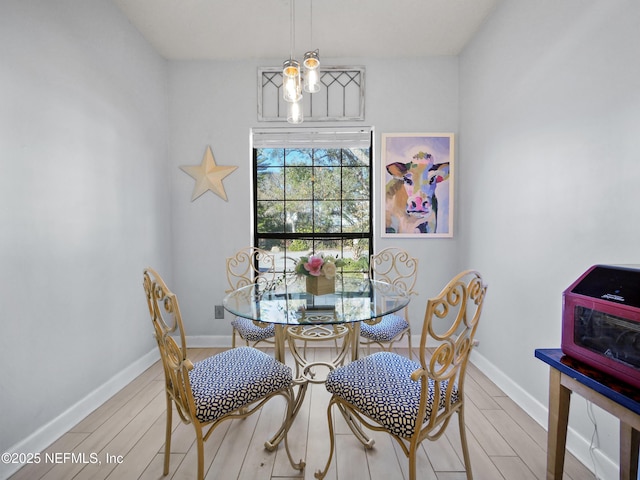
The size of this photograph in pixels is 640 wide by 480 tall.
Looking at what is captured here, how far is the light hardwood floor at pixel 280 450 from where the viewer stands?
1.51 m

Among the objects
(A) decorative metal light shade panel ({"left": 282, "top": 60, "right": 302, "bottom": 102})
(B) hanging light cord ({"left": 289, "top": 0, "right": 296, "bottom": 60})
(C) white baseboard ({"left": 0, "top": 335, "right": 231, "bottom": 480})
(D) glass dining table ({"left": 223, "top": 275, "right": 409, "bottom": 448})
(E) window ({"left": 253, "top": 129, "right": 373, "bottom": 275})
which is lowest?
(C) white baseboard ({"left": 0, "top": 335, "right": 231, "bottom": 480})

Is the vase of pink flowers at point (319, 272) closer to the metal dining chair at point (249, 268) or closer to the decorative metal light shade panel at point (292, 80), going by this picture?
the metal dining chair at point (249, 268)

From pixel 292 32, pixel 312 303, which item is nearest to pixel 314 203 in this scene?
pixel 292 32

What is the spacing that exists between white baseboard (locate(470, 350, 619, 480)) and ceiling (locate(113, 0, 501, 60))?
273cm

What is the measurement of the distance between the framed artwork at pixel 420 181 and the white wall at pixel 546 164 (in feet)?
0.79

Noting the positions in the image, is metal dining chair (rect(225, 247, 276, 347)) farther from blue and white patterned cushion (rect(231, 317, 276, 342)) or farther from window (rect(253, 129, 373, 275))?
blue and white patterned cushion (rect(231, 317, 276, 342))

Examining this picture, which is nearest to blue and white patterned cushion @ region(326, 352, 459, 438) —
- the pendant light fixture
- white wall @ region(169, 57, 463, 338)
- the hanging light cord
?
the pendant light fixture

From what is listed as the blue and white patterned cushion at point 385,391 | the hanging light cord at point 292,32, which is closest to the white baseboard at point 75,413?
the blue and white patterned cushion at point 385,391

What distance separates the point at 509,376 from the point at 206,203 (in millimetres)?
2913

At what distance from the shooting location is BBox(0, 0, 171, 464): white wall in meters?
1.55

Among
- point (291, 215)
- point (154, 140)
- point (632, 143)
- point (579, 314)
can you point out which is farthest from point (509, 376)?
point (154, 140)

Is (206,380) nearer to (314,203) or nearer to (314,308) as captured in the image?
(314,308)

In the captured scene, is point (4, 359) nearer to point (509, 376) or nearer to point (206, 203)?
point (206, 203)

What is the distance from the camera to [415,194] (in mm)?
2990
